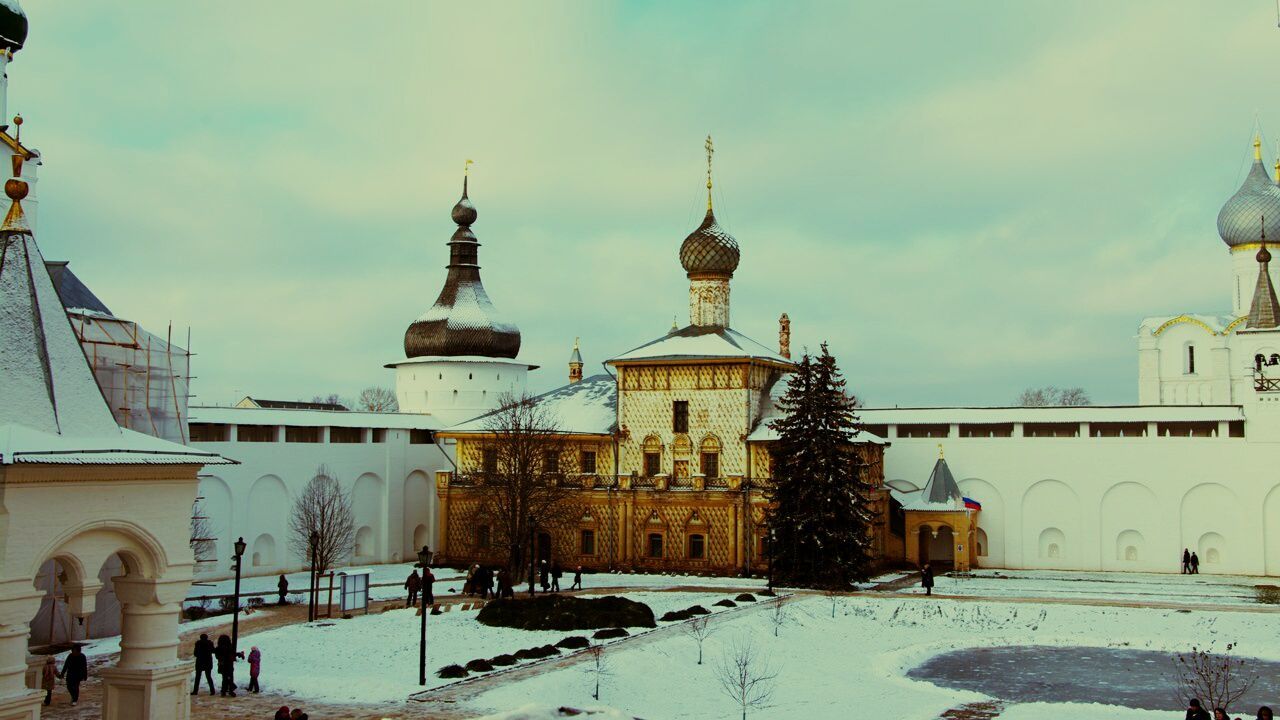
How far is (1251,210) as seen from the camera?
146ft

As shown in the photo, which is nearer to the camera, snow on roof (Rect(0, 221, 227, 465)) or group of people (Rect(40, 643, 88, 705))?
snow on roof (Rect(0, 221, 227, 465))

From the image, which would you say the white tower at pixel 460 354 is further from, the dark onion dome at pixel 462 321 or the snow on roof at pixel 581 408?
the snow on roof at pixel 581 408

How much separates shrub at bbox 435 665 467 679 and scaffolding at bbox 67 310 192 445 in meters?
6.45

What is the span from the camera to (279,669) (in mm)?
19938

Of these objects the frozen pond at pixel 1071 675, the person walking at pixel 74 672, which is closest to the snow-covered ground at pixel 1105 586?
the frozen pond at pixel 1071 675

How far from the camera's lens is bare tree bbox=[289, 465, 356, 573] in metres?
32.7

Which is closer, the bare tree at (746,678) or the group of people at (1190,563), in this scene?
the bare tree at (746,678)

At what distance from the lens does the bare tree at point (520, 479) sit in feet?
103

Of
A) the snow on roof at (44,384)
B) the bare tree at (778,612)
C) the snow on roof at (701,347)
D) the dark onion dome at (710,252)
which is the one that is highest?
the dark onion dome at (710,252)

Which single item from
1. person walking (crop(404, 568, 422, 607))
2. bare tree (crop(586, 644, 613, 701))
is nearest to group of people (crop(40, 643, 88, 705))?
bare tree (crop(586, 644, 613, 701))

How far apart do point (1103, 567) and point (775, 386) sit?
11.4 meters

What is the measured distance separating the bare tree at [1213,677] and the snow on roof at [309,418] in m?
25.4

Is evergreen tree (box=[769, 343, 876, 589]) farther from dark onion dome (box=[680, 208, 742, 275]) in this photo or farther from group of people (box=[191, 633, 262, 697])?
group of people (box=[191, 633, 262, 697])

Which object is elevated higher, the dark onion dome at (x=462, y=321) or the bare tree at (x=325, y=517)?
the dark onion dome at (x=462, y=321)
